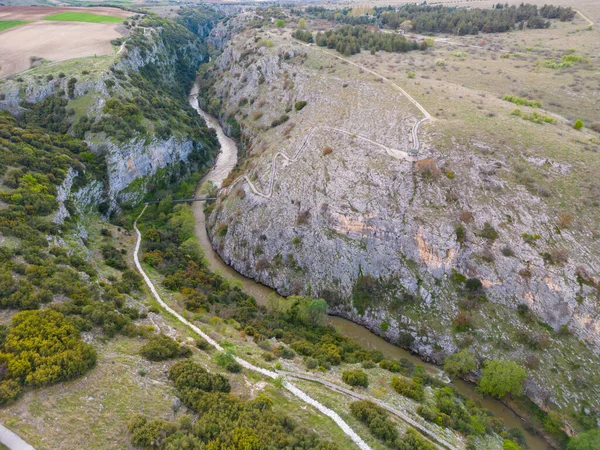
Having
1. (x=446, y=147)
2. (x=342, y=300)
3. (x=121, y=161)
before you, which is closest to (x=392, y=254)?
(x=342, y=300)

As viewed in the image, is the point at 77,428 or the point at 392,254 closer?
the point at 77,428

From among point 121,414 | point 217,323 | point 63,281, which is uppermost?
point 63,281

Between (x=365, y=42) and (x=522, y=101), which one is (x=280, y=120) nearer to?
(x=365, y=42)

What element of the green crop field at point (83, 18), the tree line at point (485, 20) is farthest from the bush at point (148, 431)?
the tree line at point (485, 20)

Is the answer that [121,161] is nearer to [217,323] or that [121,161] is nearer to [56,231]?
[56,231]

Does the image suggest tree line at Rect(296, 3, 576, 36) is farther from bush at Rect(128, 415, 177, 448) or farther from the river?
bush at Rect(128, 415, 177, 448)

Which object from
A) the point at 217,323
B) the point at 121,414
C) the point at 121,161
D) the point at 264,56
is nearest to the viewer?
the point at 121,414

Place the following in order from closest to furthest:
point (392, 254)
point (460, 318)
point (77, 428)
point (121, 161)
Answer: point (77, 428), point (460, 318), point (392, 254), point (121, 161)
